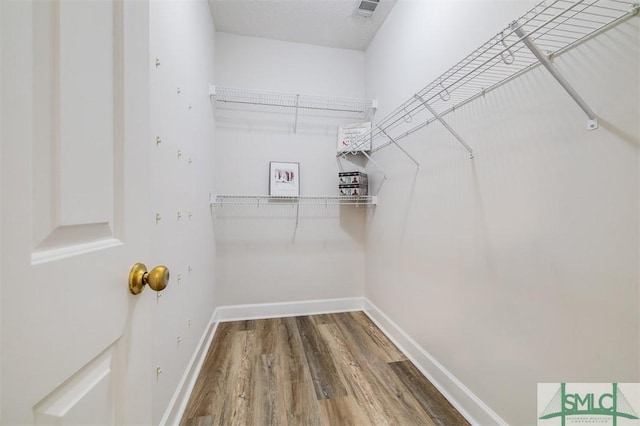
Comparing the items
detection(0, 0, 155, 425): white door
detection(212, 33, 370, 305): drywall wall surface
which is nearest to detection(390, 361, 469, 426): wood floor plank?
detection(212, 33, 370, 305): drywall wall surface

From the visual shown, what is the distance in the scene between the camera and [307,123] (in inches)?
98.0

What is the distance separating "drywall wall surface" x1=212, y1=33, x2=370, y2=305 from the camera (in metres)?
2.35

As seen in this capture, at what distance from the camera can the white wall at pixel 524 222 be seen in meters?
0.76

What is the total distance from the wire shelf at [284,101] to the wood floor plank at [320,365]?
2072mm

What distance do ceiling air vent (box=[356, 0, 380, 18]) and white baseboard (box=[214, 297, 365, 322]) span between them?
8.54 feet

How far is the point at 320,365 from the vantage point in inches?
65.9

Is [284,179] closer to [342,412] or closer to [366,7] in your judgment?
[366,7]

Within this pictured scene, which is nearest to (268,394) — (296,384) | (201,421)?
(296,384)

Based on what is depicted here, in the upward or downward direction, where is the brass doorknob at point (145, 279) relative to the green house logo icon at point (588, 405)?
upward

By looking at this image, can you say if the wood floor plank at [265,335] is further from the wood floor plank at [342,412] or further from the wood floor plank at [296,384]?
the wood floor plank at [342,412]

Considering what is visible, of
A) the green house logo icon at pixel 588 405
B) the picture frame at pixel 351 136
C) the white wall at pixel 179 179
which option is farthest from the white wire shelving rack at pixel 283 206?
the green house logo icon at pixel 588 405

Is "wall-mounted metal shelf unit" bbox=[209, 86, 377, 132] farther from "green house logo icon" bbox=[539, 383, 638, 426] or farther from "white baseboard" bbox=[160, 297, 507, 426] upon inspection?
"green house logo icon" bbox=[539, 383, 638, 426]

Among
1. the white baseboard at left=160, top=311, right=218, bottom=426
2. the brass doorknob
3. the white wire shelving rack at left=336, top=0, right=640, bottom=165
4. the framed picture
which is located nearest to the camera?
the brass doorknob

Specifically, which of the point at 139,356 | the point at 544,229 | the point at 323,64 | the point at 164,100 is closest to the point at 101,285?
the point at 139,356
